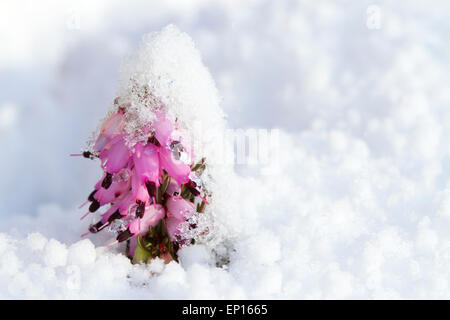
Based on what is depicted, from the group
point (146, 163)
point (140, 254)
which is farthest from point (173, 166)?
point (140, 254)

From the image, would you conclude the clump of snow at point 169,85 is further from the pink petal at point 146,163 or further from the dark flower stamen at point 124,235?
the dark flower stamen at point 124,235

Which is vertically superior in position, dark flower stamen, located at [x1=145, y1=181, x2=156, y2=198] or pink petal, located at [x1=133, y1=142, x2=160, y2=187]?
pink petal, located at [x1=133, y1=142, x2=160, y2=187]

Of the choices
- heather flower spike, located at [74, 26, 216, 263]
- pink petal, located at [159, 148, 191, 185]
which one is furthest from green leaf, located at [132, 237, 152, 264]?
pink petal, located at [159, 148, 191, 185]

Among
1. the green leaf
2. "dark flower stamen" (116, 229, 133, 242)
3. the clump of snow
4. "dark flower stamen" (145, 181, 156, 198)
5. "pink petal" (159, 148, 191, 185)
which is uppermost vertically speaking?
the clump of snow

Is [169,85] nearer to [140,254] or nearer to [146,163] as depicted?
[146,163]

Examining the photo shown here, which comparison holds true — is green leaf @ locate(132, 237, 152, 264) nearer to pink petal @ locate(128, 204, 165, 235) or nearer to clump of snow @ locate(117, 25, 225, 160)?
→ pink petal @ locate(128, 204, 165, 235)

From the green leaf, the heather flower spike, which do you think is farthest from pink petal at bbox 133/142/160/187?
the green leaf

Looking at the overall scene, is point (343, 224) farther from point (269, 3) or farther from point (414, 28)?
point (269, 3)

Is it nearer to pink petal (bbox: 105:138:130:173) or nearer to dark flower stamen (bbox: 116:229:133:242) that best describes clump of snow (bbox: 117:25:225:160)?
pink petal (bbox: 105:138:130:173)
